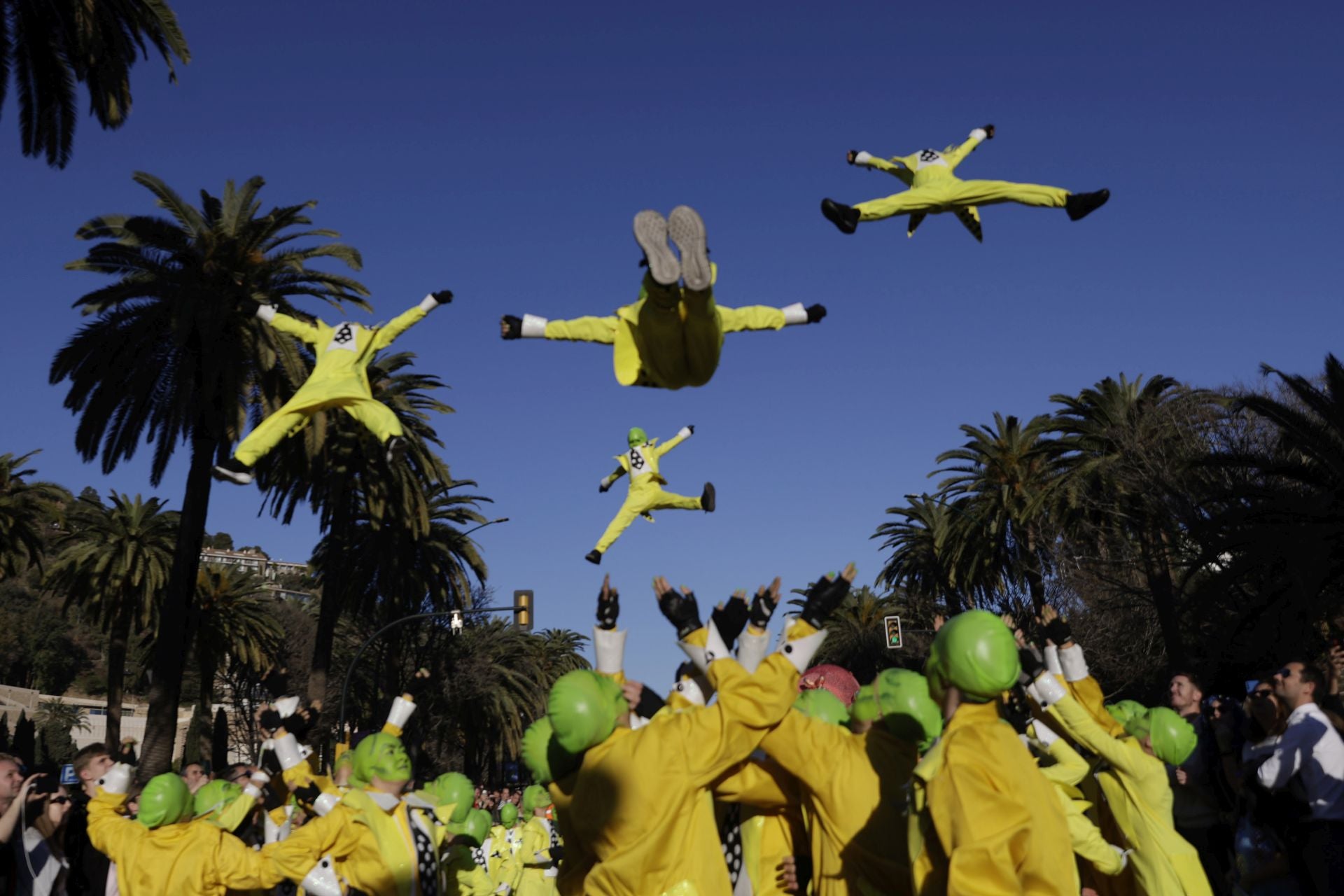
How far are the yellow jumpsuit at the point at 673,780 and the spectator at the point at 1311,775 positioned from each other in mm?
2934

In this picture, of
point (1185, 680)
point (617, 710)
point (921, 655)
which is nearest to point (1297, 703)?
point (1185, 680)

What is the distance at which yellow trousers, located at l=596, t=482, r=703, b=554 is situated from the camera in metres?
14.3

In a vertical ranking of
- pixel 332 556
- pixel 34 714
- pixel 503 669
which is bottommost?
pixel 34 714

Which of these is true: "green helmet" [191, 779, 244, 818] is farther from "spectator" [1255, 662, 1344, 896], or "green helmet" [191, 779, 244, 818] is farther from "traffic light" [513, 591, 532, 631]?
"traffic light" [513, 591, 532, 631]

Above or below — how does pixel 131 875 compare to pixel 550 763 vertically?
below

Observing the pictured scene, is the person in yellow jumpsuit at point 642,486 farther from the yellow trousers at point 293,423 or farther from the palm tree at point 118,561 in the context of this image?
the palm tree at point 118,561

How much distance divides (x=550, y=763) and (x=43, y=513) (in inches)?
1261

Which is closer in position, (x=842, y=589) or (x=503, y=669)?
(x=842, y=589)

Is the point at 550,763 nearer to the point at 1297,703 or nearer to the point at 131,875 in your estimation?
the point at 131,875

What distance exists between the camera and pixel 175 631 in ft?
66.5

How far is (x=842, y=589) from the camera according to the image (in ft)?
15.9

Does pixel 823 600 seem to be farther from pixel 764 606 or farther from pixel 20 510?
pixel 20 510

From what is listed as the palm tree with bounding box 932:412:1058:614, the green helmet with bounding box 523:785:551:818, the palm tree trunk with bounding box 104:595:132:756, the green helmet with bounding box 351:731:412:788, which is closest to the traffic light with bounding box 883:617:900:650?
the palm tree with bounding box 932:412:1058:614

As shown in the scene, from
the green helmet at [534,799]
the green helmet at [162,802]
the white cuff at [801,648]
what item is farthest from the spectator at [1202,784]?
the green helmet at [534,799]
